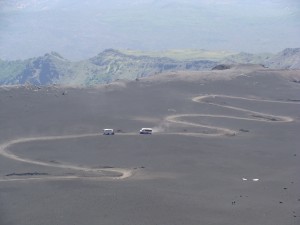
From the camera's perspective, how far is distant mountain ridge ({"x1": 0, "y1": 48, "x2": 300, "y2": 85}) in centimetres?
9281

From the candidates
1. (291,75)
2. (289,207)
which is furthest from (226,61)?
(289,207)

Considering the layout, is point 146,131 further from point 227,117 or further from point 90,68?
point 90,68

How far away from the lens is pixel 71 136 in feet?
129

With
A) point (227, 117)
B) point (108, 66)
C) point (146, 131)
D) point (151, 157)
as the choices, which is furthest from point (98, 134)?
point (108, 66)

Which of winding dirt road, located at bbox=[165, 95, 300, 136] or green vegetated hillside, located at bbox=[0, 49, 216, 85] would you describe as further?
green vegetated hillside, located at bbox=[0, 49, 216, 85]

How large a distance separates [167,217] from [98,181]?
229 inches

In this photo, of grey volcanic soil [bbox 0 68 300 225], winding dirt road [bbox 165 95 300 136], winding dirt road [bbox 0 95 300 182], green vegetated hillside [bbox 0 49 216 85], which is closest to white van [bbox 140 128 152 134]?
grey volcanic soil [bbox 0 68 300 225]

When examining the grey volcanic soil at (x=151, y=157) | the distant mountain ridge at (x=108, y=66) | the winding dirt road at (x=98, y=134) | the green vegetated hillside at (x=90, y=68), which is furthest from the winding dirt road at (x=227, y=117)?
the green vegetated hillside at (x=90, y=68)

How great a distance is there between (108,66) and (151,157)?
67154 mm

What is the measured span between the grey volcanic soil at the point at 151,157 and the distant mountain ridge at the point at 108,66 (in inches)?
1388

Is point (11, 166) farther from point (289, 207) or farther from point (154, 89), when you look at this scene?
point (154, 89)

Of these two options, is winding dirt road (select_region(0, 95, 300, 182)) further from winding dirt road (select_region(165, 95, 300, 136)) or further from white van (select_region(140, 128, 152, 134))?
white van (select_region(140, 128, 152, 134))

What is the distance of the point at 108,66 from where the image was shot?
3925 inches

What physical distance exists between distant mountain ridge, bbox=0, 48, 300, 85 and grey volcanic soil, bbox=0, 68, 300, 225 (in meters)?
35.3
